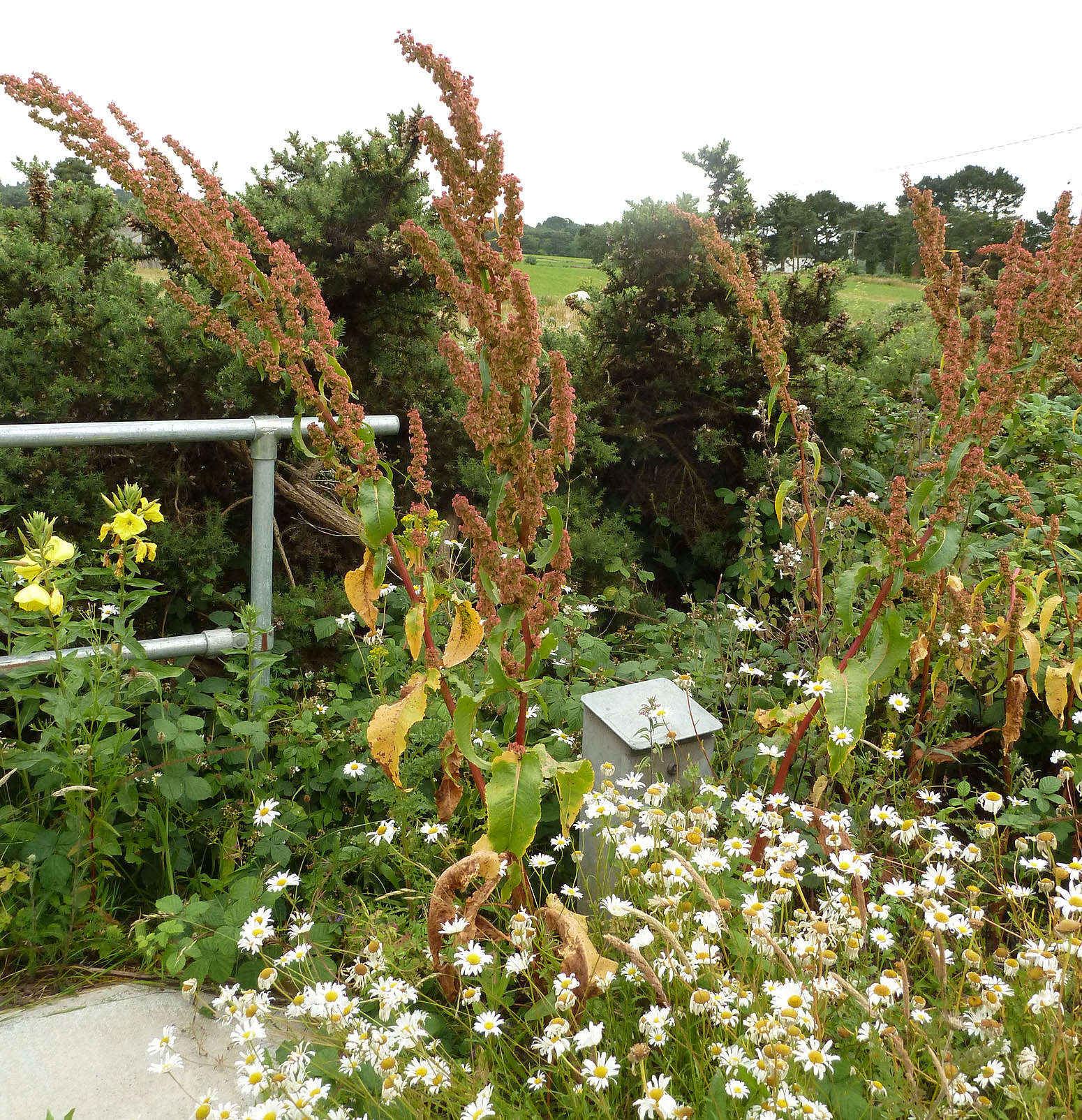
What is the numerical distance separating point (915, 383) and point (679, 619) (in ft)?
8.99

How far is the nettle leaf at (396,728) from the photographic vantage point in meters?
1.81

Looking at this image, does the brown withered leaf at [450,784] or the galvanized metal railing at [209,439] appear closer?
the brown withered leaf at [450,784]

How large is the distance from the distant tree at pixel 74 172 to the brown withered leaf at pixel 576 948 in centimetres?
371

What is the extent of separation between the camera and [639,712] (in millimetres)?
2223

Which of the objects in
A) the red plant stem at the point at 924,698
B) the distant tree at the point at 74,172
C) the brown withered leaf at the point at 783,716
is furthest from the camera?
the distant tree at the point at 74,172

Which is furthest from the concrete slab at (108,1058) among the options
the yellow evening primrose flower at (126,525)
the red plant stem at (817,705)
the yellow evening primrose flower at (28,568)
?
the red plant stem at (817,705)

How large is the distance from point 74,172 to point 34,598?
3.43 meters

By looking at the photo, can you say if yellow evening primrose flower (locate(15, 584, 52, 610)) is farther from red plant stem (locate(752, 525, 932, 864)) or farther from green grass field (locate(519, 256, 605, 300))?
green grass field (locate(519, 256, 605, 300))

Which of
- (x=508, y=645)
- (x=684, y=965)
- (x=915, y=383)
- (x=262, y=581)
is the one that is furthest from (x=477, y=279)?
(x=915, y=383)

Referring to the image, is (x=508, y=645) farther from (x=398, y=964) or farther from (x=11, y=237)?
(x=11, y=237)

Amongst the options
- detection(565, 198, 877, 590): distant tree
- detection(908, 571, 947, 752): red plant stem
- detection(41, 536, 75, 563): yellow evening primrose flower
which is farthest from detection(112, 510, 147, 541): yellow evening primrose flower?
detection(565, 198, 877, 590): distant tree

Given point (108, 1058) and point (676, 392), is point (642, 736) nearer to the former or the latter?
point (108, 1058)

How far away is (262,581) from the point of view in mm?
2852

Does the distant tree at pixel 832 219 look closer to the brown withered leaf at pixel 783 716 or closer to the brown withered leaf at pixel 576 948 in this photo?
the brown withered leaf at pixel 783 716
